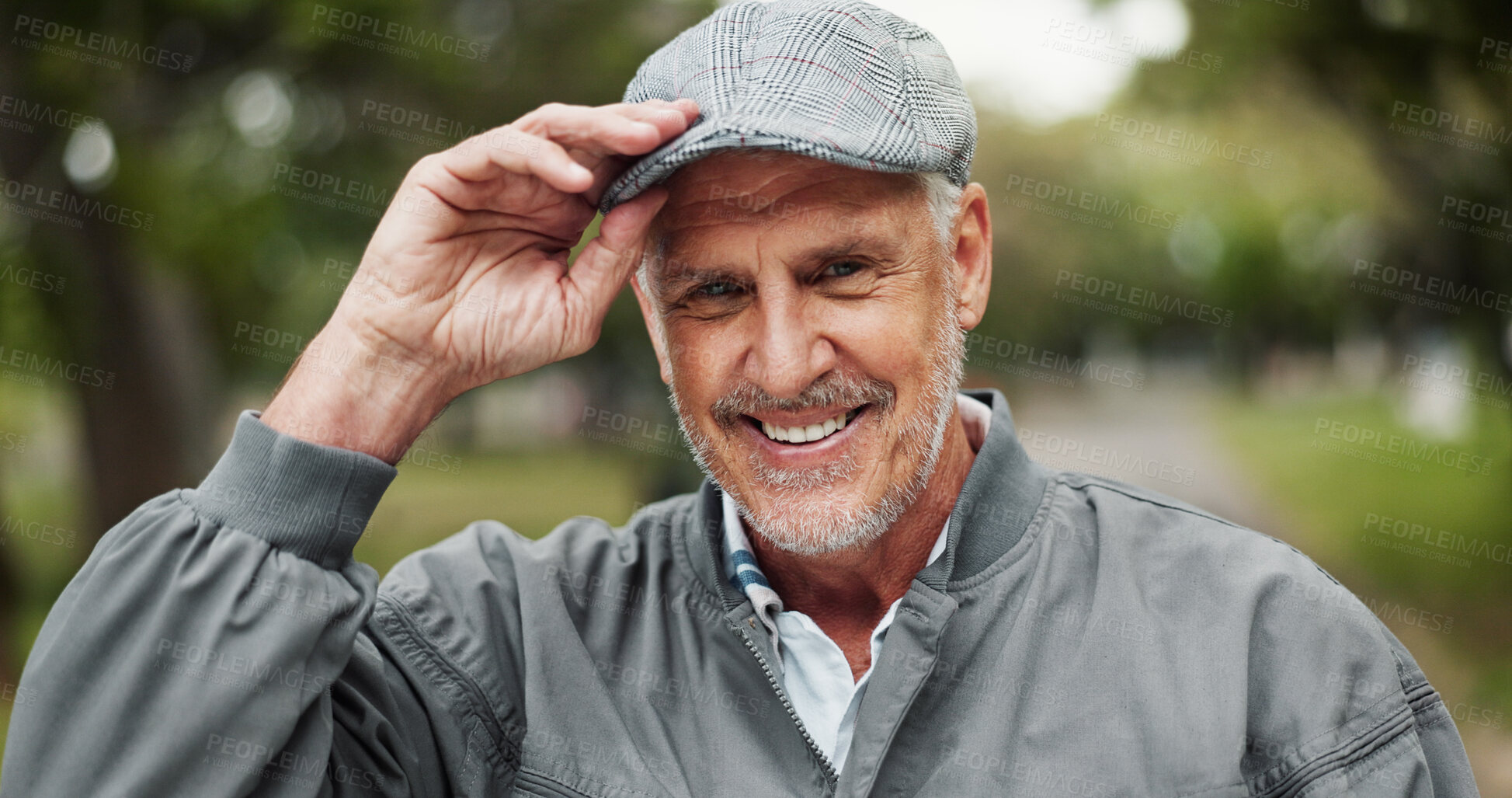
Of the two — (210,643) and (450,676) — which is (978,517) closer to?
(450,676)

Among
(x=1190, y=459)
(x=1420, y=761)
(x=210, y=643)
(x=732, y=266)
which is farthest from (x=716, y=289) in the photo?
(x=1190, y=459)

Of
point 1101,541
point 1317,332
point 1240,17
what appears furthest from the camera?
point 1317,332

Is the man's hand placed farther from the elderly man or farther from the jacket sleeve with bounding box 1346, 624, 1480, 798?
the jacket sleeve with bounding box 1346, 624, 1480, 798

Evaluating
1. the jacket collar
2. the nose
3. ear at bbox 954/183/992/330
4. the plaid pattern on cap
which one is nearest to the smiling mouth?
the nose

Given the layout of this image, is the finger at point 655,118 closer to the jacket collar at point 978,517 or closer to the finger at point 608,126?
the finger at point 608,126

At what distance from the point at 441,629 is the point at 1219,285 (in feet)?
161

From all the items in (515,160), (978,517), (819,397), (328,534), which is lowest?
(978,517)

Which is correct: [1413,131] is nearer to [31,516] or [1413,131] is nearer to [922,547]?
[922,547]

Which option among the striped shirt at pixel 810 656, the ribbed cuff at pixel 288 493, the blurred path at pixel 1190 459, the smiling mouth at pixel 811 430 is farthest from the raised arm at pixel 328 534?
the blurred path at pixel 1190 459

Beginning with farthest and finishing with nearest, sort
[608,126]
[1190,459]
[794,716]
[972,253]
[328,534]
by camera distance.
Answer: [1190,459] < [972,253] < [794,716] < [608,126] < [328,534]

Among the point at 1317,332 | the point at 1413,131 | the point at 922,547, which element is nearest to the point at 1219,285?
the point at 1317,332

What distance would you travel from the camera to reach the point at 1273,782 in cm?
198

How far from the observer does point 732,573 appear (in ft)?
8.04

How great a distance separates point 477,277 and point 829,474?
79cm
